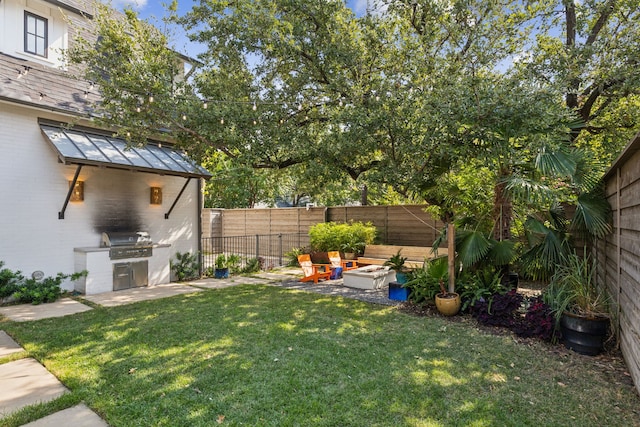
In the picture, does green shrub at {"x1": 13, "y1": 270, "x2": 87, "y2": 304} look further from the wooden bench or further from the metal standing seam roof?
the wooden bench

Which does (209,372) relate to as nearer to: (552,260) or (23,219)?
(552,260)

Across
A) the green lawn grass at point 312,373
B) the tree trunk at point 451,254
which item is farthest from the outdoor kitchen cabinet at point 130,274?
the tree trunk at point 451,254

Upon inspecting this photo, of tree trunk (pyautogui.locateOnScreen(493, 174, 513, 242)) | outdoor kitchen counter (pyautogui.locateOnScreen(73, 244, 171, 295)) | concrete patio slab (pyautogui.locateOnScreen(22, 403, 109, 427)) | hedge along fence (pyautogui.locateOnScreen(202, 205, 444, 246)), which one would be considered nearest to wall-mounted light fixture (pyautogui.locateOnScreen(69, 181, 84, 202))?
outdoor kitchen counter (pyautogui.locateOnScreen(73, 244, 171, 295))

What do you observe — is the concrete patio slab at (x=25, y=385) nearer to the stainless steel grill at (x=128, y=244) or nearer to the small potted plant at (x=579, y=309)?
the stainless steel grill at (x=128, y=244)

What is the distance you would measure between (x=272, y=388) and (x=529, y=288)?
7518mm

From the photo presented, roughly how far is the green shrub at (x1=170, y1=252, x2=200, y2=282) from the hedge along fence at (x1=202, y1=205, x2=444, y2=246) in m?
5.31

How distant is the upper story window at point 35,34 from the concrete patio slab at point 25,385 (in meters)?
7.36

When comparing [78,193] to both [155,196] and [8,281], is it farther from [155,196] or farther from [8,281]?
[8,281]

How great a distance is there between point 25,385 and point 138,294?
420cm

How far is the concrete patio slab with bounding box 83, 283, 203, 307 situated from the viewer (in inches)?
265

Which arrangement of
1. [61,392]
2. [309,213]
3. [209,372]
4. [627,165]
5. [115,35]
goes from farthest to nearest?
1. [309,213]
2. [115,35]
3. [627,165]
4. [209,372]
5. [61,392]

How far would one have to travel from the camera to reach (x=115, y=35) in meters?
6.45

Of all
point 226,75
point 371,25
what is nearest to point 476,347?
point 371,25

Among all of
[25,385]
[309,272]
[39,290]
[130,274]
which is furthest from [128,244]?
[25,385]
